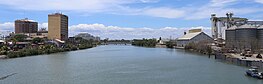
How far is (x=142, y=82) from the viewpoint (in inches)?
577

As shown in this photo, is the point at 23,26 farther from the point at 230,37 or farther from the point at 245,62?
the point at 245,62

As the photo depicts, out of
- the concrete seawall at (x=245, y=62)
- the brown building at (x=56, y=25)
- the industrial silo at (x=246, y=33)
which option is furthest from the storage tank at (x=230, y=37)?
the brown building at (x=56, y=25)

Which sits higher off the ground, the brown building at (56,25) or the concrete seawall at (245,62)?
the brown building at (56,25)

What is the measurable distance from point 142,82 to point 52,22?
203ft

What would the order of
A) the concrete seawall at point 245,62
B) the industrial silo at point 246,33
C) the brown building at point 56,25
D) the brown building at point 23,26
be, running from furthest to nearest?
the brown building at point 23,26, the brown building at point 56,25, the industrial silo at point 246,33, the concrete seawall at point 245,62

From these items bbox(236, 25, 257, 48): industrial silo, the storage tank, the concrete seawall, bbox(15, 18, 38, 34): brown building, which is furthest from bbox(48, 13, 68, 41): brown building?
the concrete seawall

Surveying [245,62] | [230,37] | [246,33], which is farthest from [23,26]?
[245,62]

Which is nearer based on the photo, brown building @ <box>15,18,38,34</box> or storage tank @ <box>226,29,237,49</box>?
storage tank @ <box>226,29,237,49</box>

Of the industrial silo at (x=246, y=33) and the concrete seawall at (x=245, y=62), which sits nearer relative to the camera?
the concrete seawall at (x=245, y=62)

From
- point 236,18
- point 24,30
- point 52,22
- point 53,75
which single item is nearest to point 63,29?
point 52,22

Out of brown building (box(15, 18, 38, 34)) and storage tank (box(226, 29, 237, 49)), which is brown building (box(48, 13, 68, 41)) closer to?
brown building (box(15, 18, 38, 34))

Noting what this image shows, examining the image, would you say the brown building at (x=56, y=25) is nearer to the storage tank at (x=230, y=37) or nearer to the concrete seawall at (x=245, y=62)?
the storage tank at (x=230, y=37)

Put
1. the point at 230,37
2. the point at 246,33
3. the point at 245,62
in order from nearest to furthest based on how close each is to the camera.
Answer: the point at 245,62, the point at 246,33, the point at 230,37

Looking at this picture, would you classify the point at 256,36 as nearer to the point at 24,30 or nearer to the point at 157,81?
the point at 157,81
